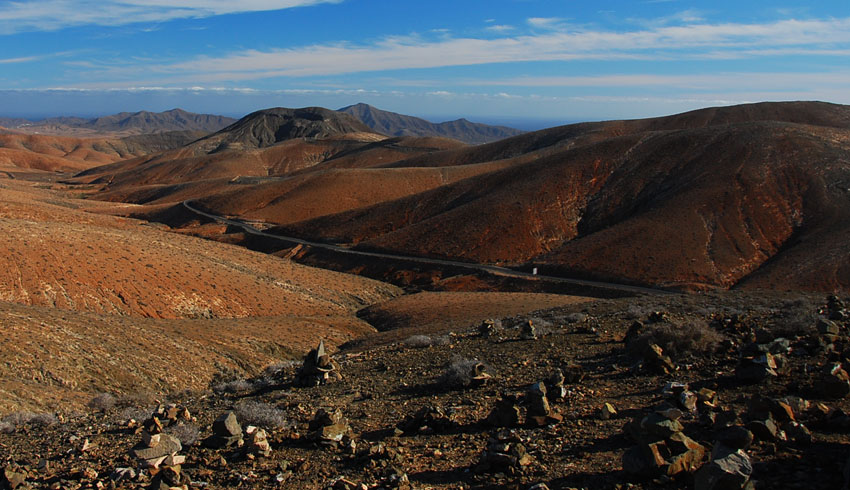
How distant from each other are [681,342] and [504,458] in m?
6.30

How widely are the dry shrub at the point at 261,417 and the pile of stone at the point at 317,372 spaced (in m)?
3.20

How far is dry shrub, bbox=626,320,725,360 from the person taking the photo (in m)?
11.3

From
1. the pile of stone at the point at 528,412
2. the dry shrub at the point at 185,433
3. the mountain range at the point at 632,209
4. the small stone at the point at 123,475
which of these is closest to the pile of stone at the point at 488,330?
the pile of stone at the point at 528,412

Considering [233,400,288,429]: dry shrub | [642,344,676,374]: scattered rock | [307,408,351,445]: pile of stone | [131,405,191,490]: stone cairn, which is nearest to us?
[131,405,191,490]: stone cairn

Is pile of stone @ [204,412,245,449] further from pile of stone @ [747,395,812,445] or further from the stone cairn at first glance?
pile of stone @ [747,395,812,445]

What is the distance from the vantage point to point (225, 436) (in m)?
8.64

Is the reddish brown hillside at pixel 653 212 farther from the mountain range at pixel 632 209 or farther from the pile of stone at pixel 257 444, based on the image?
the pile of stone at pixel 257 444

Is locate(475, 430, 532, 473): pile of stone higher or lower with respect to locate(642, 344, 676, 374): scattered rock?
lower

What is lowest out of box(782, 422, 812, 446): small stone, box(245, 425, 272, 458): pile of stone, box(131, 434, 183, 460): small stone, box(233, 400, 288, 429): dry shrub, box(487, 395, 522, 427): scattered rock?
box(233, 400, 288, 429): dry shrub

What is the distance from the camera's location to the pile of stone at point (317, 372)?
13445mm

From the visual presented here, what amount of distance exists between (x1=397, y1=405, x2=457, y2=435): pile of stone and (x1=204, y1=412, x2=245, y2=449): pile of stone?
2569mm

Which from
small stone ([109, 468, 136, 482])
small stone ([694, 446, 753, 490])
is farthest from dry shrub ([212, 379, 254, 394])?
small stone ([694, 446, 753, 490])

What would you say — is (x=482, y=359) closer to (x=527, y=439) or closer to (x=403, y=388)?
(x=403, y=388)

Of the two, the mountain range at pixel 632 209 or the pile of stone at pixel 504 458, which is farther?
the mountain range at pixel 632 209
